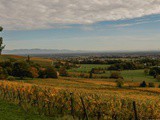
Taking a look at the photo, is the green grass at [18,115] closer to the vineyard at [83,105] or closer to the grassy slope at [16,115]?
the grassy slope at [16,115]

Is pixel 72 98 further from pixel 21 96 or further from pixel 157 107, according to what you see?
pixel 21 96

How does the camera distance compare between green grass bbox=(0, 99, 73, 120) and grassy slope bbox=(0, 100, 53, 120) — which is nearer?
green grass bbox=(0, 99, 73, 120)

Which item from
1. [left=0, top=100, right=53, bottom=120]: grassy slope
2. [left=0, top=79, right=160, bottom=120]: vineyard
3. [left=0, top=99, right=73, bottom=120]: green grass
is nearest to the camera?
[left=0, top=79, right=160, bottom=120]: vineyard

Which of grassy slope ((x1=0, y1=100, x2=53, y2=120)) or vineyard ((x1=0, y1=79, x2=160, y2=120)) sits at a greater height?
vineyard ((x1=0, y1=79, x2=160, y2=120))

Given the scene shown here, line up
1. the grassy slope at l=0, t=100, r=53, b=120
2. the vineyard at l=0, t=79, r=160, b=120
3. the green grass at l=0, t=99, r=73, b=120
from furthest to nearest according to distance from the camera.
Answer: the grassy slope at l=0, t=100, r=53, b=120 < the green grass at l=0, t=99, r=73, b=120 < the vineyard at l=0, t=79, r=160, b=120

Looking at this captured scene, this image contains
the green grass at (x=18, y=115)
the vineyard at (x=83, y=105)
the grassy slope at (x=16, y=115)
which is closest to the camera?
the vineyard at (x=83, y=105)

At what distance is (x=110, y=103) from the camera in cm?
1952

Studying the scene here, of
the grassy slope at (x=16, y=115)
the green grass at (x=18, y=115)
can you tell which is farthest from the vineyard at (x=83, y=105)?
the grassy slope at (x=16, y=115)

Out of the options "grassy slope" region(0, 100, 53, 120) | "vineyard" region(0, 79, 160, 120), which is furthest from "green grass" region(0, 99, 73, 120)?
"vineyard" region(0, 79, 160, 120)

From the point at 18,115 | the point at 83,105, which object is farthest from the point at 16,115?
the point at 83,105

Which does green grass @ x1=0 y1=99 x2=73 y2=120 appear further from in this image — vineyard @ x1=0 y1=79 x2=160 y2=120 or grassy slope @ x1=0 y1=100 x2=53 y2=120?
vineyard @ x1=0 y1=79 x2=160 y2=120

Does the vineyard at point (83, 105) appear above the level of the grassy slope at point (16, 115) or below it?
above

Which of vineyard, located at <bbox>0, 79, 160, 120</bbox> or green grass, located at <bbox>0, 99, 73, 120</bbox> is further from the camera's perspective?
green grass, located at <bbox>0, 99, 73, 120</bbox>

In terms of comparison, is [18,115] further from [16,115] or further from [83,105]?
[83,105]
